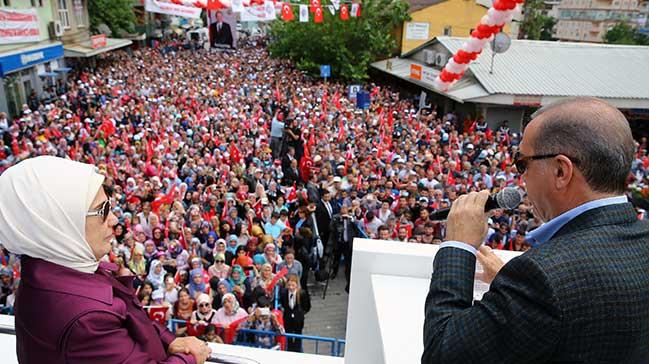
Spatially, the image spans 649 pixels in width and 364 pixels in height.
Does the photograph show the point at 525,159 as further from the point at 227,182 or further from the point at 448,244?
the point at 227,182

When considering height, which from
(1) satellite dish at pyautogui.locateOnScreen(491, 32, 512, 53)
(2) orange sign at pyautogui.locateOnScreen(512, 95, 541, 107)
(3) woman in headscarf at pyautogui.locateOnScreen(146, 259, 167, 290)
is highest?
(1) satellite dish at pyautogui.locateOnScreen(491, 32, 512, 53)

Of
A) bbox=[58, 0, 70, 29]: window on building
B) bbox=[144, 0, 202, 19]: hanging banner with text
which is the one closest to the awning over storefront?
bbox=[58, 0, 70, 29]: window on building

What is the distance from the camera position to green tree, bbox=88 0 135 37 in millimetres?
32438

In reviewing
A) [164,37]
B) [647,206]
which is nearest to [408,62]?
[647,206]

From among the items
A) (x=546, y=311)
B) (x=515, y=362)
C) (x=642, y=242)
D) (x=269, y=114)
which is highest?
(x=642, y=242)

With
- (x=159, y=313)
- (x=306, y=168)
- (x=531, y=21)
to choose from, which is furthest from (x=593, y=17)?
(x=159, y=313)

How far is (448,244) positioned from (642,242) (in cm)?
46

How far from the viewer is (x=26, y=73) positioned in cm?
2056

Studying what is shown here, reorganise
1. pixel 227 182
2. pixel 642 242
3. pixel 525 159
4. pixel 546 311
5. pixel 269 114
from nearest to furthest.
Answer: pixel 546 311 → pixel 642 242 → pixel 525 159 → pixel 227 182 → pixel 269 114

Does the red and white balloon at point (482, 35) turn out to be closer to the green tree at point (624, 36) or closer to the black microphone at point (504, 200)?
the black microphone at point (504, 200)

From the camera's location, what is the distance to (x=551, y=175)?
1254 millimetres

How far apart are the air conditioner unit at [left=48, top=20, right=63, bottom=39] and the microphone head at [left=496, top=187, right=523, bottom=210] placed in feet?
84.8

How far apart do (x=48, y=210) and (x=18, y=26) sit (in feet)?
69.7

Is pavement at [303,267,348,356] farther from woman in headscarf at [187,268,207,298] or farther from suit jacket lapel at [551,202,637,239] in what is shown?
suit jacket lapel at [551,202,637,239]
